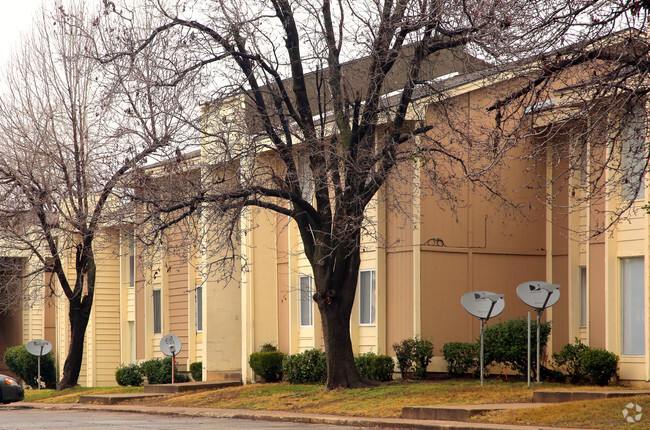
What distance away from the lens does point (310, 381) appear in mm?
24031

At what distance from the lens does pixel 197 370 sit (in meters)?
30.3

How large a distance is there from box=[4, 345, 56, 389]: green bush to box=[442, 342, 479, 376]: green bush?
2165cm

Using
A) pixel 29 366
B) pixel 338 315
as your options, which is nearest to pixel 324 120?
pixel 338 315

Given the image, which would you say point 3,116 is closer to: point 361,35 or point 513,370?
point 361,35

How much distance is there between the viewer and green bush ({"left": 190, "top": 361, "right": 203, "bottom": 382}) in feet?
99.1

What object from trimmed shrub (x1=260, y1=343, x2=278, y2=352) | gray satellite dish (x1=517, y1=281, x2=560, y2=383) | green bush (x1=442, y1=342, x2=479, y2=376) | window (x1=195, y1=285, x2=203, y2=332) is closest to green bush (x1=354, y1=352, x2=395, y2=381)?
green bush (x1=442, y1=342, x2=479, y2=376)

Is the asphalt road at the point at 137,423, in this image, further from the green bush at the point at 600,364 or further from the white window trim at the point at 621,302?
the white window trim at the point at 621,302

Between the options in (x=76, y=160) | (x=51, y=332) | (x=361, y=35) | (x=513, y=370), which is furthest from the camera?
(x=51, y=332)

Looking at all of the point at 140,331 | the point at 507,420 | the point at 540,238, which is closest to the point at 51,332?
the point at 140,331

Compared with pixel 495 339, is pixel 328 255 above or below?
above

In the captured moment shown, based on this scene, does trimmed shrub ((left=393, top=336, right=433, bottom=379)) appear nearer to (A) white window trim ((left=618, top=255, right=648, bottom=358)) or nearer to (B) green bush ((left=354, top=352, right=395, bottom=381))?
(B) green bush ((left=354, top=352, right=395, bottom=381))

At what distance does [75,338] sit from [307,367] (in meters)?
9.14

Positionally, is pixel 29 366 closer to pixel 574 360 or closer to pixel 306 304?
pixel 306 304

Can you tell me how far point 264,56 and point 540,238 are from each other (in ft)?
29.4
